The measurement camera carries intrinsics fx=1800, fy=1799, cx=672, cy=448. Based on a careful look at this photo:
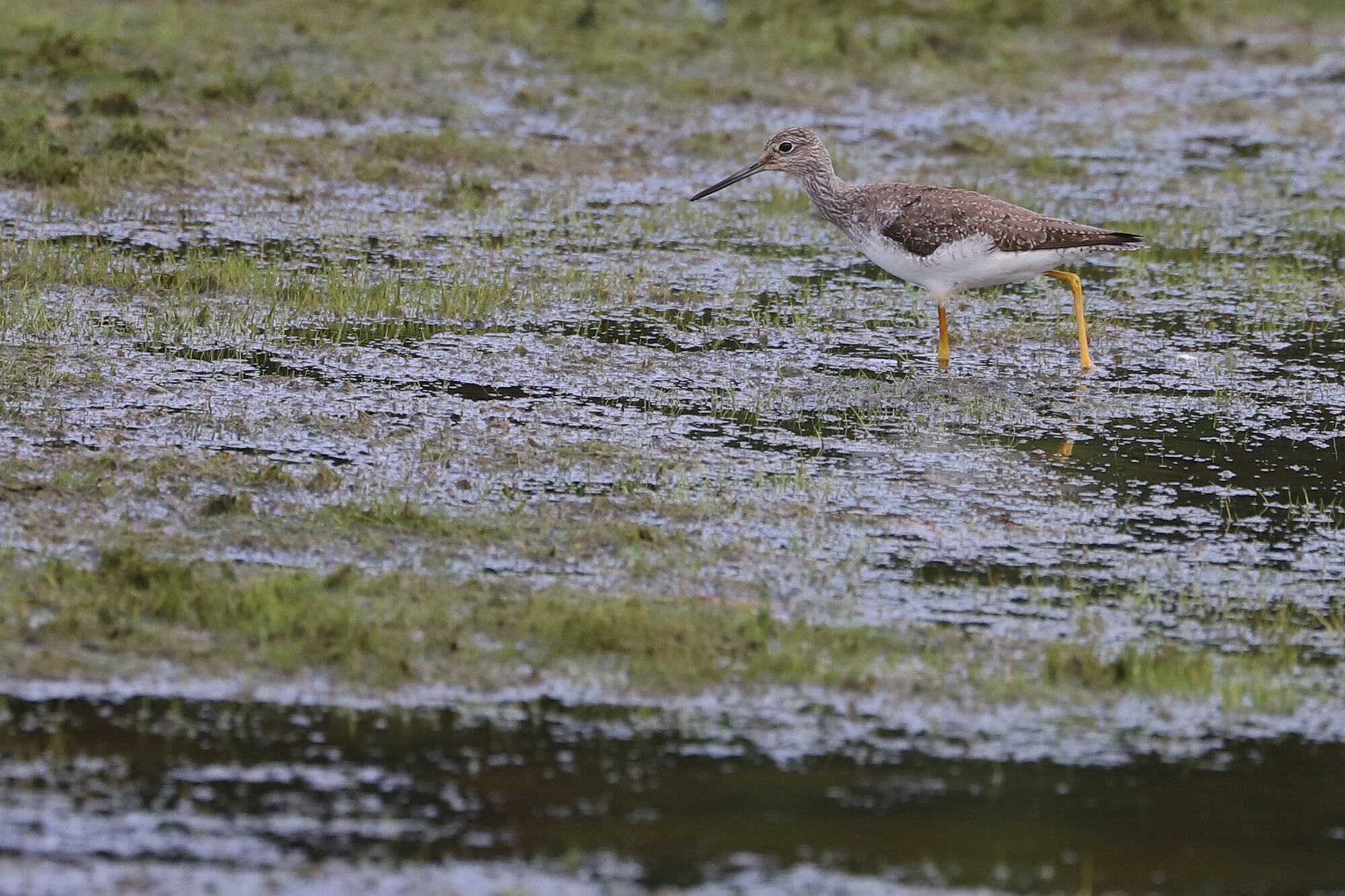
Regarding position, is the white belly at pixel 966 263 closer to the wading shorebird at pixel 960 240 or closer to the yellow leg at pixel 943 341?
the wading shorebird at pixel 960 240

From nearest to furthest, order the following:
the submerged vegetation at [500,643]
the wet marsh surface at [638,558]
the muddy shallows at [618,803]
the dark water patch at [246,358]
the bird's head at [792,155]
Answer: the muddy shallows at [618,803] < the wet marsh surface at [638,558] < the submerged vegetation at [500,643] < the dark water patch at [246,358] < the bird's head at [792,155]

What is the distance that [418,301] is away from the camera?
34.6 ft

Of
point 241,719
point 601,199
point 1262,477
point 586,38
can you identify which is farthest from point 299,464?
point 586,38

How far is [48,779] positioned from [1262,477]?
5543 millimetres

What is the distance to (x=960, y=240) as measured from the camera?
9.70 metres

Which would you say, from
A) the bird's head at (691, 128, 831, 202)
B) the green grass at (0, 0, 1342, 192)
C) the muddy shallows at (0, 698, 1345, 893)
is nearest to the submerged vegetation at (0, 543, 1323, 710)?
the muddy shallows at (0, 698, 1345, 893)

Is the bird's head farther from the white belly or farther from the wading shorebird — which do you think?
the white belly

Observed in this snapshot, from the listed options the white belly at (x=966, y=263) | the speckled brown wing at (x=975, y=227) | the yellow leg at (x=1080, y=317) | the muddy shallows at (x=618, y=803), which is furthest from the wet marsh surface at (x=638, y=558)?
the speckled brown wing at (x=975, y=227)

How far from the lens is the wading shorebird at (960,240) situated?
9727 millimetres

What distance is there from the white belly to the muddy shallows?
4.51m

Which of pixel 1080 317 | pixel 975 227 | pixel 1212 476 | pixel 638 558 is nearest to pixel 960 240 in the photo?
pixel 975 227

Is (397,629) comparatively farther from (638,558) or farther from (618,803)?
(618,803)

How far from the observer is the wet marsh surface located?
5.03 m

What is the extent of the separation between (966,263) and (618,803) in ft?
17.6
